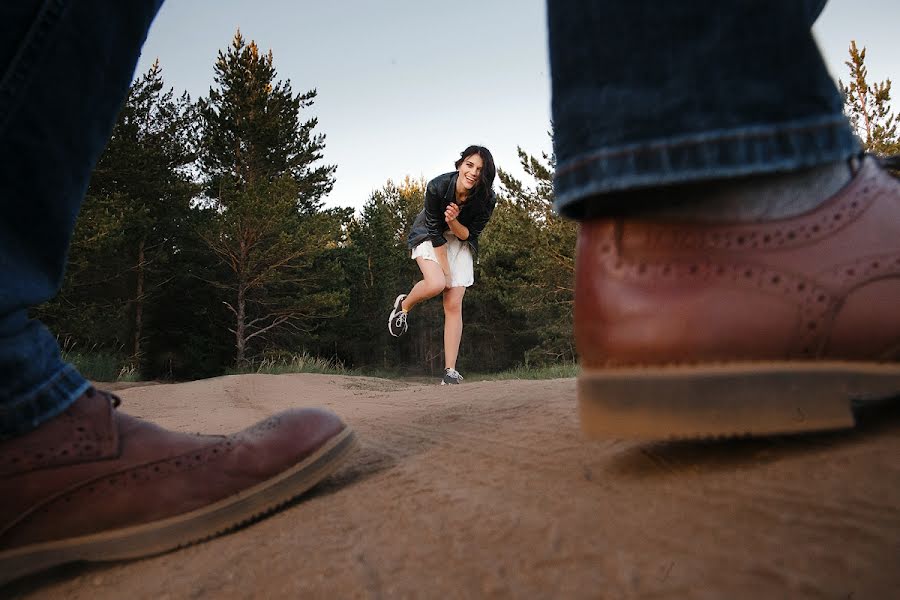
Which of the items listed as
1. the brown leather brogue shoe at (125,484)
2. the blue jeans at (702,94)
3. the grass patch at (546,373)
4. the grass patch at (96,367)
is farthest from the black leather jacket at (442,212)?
the grass patch at (96,367)

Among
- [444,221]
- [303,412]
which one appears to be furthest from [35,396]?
[444,221]

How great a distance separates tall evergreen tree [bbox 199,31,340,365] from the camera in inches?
482

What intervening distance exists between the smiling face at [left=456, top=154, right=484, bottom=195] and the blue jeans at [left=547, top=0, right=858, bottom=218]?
4.43 meters

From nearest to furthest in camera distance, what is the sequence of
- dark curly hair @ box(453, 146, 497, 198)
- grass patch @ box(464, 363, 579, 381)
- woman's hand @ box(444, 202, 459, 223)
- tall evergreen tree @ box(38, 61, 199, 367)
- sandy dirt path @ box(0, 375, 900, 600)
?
1. sandy dirt path @ box(0, 375, 900, 600)
2. woman's hand @ box(444, 202, 459, 223)
3. dark curly hair @ box(453, 146, 497, 198)
4. grass patch @ box(464, 363, 579, 381)
5. tall evergreen tree @ box(38, 61, 199, 367)

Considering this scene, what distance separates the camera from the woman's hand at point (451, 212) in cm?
492

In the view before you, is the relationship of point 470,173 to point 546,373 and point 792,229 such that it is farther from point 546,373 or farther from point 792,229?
point 792,229

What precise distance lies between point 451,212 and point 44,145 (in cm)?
432

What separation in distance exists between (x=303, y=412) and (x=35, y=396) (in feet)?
1.19

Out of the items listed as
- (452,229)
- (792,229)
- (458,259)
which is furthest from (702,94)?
(458,259)

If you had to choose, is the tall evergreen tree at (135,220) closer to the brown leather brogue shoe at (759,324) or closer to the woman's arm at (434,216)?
the woman's arm at (434,216)

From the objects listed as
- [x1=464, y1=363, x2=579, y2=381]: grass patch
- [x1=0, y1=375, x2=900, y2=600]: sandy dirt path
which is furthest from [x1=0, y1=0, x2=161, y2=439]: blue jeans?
[x1=464, y1=363, x2=579, y2=381]: grass patch

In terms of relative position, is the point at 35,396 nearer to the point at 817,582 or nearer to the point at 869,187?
the point at 817,582

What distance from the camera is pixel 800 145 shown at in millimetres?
589

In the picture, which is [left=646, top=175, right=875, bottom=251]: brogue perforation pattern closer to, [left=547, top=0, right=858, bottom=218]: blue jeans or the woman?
[left=547, top=0, right=858, bottom=218]: blue jeans
